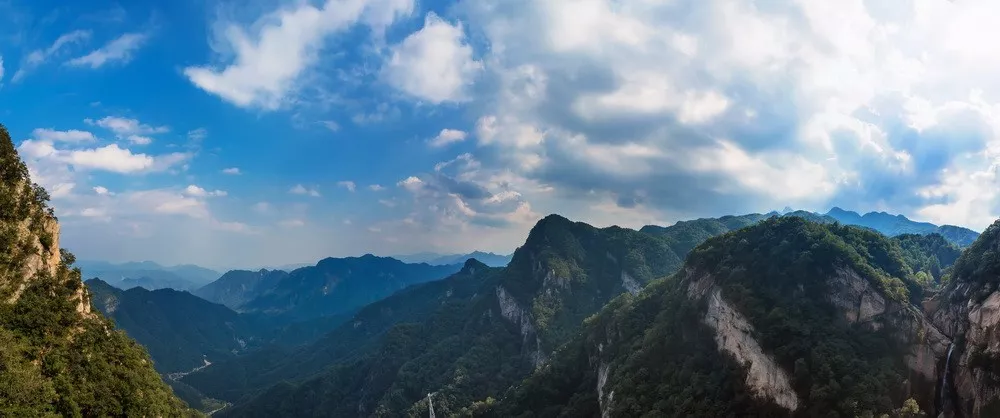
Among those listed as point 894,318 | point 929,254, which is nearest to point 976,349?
point 894,318

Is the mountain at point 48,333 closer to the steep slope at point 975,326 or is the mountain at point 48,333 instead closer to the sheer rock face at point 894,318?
the steep slope at point 975,326

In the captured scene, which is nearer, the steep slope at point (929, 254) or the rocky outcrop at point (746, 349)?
the rocky outcrop at point (746, 349)

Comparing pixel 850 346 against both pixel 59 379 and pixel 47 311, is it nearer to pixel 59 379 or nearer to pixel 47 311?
pixel 59 379

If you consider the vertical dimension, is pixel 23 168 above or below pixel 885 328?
above

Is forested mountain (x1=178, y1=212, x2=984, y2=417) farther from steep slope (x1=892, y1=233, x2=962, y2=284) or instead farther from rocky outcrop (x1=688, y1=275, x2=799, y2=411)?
steep slope (x1=892, y1=233, x2=962, y2=284)

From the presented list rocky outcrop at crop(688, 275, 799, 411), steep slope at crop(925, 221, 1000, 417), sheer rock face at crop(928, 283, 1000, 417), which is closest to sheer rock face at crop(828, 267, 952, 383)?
steep slope at crop(925, 221, 1000, 417)

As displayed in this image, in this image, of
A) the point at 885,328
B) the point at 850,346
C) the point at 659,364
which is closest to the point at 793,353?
the point at 850,346

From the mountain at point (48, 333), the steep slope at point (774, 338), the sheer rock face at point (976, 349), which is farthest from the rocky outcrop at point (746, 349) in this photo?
the mountain at point (48, 333)
